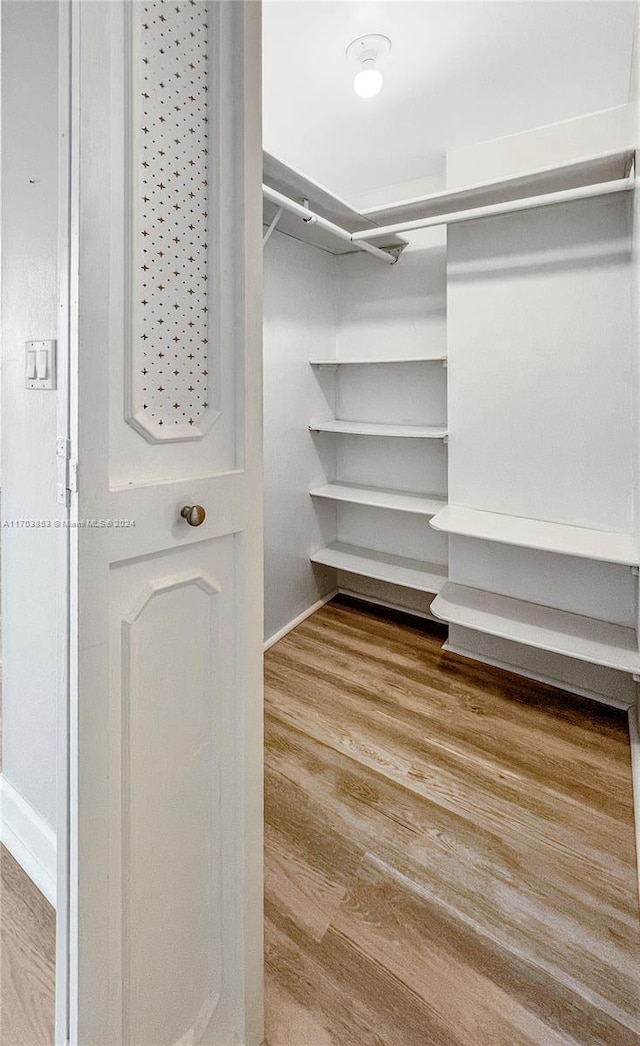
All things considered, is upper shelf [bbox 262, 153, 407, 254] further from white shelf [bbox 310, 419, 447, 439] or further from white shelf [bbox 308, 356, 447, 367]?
white shelf [bbox 310, 419, 447, 439]

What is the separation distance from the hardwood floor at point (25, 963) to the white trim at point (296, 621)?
165 cm

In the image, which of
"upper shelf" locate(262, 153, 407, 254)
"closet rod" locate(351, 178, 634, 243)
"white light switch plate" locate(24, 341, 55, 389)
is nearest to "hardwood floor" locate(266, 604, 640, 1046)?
"white light switch plate" locate(24, 341, 55, 389)

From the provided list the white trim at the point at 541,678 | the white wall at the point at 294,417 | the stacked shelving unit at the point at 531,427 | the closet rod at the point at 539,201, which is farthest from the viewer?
the white wall at the point at 294,417

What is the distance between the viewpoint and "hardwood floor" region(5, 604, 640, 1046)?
1.18 m

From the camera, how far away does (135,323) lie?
81 cm

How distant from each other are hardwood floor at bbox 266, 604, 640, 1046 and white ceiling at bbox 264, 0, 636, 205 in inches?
95.5

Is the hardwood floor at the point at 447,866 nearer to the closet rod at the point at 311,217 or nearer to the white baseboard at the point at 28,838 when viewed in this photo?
the white baseboard at the point at 28,838

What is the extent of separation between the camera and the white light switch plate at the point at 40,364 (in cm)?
118

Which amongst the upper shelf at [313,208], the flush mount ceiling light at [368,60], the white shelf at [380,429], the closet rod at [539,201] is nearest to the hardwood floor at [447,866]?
the white shelf at [380,429]

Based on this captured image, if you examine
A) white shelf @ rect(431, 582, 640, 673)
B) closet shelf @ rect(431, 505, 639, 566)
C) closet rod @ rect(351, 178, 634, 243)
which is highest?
closet rod @ rect(351, 178, 634, 243)

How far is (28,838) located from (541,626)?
78.9 inches

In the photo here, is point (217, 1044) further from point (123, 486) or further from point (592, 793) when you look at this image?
point (592, 793)

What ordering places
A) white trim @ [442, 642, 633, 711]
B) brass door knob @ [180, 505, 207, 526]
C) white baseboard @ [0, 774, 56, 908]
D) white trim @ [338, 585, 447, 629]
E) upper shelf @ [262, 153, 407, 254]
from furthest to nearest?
1. white trim @ [338, 585, 447, 629]
2. white trim @ [442, 642, 633, 711]
3. upper shelf @ [262, 153, 407, 254]
4. white baseboard @ [0, 774, 56, 908]
5. brass door knob @ [180, 505, 207, 526]

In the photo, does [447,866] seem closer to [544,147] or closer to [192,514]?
[192,514]
